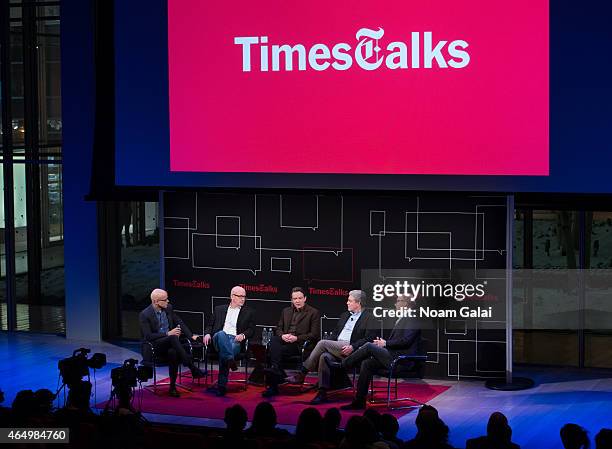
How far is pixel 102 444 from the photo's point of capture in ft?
21.0

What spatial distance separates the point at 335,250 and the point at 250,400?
1.77 metres

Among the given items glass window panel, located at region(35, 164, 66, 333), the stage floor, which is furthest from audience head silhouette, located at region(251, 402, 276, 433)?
glass window panel, located at region(35, 164, 66, 333)

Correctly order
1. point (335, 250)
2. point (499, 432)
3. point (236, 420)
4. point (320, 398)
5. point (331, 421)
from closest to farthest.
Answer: point (236, 420)
point (499, 432)
point (331, 421)
point (320, 398)
point (335, 250)

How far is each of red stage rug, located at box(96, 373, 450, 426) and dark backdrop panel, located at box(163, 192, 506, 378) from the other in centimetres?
58

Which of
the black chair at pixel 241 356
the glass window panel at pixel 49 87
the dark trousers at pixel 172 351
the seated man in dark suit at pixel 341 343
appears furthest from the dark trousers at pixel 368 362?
the glass window panel at pixel 49 87

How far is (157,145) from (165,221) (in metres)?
0.81

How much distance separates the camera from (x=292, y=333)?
10992mm

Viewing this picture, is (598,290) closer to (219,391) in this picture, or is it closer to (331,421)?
(219,391)

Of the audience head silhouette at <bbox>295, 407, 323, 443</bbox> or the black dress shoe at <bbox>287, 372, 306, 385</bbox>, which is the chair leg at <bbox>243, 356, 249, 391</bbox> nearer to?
the black dress shoe at <bbox>287, 372, 306, 385</bbox>

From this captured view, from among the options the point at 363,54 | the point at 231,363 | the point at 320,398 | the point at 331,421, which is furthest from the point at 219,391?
the point at 331,421

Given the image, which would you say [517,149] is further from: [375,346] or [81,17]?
[81,17]

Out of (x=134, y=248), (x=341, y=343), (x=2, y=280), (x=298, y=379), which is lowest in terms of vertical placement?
(x=298, y=379)

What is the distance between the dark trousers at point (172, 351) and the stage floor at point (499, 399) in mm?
650

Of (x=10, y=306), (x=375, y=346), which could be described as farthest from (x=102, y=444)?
(x=10, y=306)
